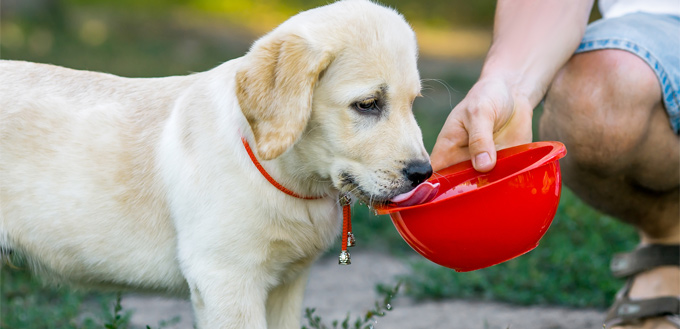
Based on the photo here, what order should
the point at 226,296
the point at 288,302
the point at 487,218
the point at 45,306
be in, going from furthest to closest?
1. the point at 45,306
2. the point at 288,302
3. the point at 226,296
4. the point at 487,218

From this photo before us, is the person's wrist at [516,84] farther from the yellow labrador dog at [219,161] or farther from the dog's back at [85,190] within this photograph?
the dog's back at [85,190]

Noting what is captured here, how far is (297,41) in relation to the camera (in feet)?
7.41

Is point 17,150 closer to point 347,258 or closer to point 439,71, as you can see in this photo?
point 347,258

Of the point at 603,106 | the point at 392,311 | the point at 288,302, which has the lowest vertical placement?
the point at 392,311

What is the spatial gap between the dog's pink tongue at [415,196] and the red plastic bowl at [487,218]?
0.02m

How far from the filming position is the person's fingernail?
2352 millimetres

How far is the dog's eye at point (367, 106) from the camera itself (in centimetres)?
227

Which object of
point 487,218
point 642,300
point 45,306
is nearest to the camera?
point 487,218

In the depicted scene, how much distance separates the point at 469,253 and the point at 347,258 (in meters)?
0.39

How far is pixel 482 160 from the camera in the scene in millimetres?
2357

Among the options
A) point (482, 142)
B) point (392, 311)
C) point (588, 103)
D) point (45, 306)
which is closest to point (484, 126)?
point (482, 142)

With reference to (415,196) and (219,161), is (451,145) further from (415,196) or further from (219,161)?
(219,161)

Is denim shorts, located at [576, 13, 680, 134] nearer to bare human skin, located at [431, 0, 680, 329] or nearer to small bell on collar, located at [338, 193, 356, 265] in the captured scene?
bare human skin, located at [431, 0, 680, 329]

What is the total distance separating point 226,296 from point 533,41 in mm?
1452
